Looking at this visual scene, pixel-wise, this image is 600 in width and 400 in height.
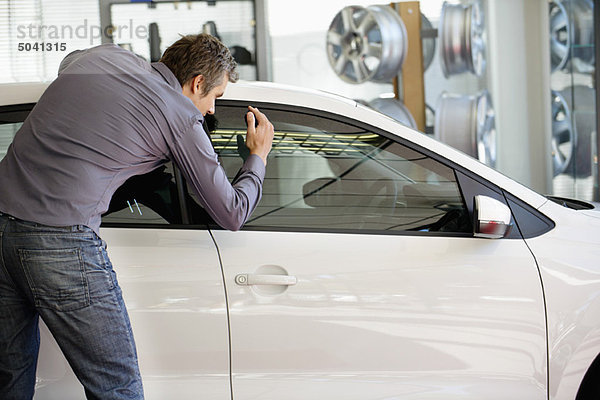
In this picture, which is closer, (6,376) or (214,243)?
(6,376)

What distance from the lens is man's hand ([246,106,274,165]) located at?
233 centimetres

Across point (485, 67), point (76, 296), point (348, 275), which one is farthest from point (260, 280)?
point (485, 67)

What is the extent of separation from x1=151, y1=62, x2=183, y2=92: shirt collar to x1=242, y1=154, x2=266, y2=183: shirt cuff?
1.00ft

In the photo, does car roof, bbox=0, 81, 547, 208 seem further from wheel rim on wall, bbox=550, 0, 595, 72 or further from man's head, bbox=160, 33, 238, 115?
wheel rim on wall, bbox=550, 0, 595, 72

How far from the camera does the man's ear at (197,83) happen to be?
2.23m

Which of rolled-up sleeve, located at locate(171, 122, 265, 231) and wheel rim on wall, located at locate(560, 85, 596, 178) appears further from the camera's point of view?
wheel rim on wall, located at locate(560, 85, 596, 178)

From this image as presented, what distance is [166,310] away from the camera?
90.0 inches

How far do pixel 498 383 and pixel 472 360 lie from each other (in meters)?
0.12

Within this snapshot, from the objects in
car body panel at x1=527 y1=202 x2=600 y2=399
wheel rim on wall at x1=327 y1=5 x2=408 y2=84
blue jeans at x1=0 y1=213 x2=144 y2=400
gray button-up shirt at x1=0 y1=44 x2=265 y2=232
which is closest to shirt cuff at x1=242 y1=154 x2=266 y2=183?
gray button-up shirt at x1=0 y1=44 x2=265 y2=232

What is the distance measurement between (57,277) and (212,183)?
0.49 m

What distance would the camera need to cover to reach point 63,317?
77.0 inches

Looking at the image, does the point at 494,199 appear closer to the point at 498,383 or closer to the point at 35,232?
the point at 498,383

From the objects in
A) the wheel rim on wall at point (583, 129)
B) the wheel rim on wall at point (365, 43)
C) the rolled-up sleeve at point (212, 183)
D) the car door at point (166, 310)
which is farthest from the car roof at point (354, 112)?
the wheel rim on wall at point (583, 129)

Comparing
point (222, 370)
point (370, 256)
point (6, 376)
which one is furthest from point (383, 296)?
point (6, 376)
